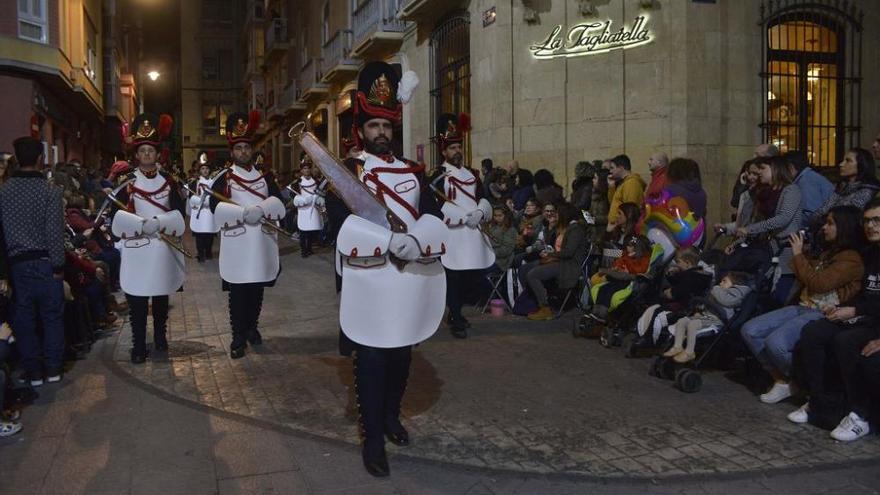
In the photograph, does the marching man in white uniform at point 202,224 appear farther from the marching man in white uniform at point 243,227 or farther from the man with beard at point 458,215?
the man with beard at point 458,215

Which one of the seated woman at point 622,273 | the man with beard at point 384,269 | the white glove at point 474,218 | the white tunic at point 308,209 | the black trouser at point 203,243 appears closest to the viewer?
the man with beard at point 384,269

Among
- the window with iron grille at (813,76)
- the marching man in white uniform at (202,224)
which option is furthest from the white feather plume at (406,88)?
the marching man in white uniform at (202,224)

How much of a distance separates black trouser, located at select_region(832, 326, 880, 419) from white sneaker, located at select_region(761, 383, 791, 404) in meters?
0.70

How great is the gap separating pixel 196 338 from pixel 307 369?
86.9 inches

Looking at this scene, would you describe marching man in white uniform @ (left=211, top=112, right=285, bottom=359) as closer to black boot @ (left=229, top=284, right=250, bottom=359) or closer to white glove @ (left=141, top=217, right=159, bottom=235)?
black boot @ (left=229, top=284, right=250, bottom=359)

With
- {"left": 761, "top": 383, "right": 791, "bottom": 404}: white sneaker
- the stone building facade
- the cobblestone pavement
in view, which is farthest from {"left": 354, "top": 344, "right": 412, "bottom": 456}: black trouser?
the stone building facade

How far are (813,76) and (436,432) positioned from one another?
10.1m

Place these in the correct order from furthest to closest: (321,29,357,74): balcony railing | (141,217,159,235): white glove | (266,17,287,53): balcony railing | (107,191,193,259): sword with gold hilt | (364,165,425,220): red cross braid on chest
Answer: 1. (266,17,287,53): balcony railing
2. (321,29,357,74): balcony railing
3. (107,191,193,259): sword with gold hilt
4. (141,217,159,235): white glove
5. (364,165,425,220): red cross braid on chest

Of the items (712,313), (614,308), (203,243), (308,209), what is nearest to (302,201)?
(308,209)

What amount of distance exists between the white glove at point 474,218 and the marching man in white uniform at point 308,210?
9641mm

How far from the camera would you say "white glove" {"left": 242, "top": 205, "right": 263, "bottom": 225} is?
7781 mm

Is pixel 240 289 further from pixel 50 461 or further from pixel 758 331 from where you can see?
pixel 758 331

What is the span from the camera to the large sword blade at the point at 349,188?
4695mm

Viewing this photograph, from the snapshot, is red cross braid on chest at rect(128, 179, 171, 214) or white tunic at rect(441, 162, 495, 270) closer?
red cross braid on chest at rect(128, 179, 171, 214)
